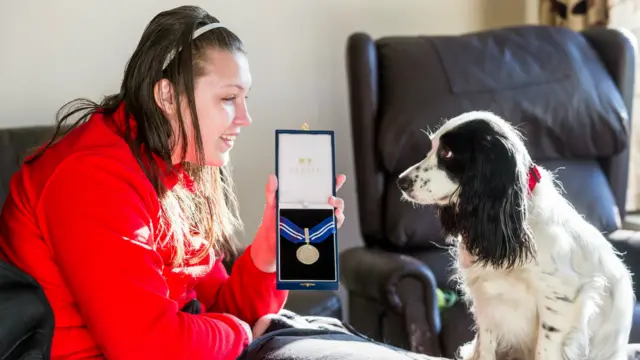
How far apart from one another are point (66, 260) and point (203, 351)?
275 millimetres

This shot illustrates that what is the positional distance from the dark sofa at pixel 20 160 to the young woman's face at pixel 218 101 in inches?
30.4

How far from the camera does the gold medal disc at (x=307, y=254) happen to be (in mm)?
1349

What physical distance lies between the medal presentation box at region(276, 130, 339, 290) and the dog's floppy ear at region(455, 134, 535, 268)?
31cm

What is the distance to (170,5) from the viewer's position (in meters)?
2.48

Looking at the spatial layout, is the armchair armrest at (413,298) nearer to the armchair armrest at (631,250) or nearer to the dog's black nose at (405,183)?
the dog's black nose at (405,183)

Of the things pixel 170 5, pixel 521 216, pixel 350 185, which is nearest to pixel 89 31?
pixel 170 5

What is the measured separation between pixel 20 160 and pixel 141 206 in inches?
35.3

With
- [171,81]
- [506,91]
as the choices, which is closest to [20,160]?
[171,81]

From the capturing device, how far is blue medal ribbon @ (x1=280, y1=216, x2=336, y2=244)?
1.36 m

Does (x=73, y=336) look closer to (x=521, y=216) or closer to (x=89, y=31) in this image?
(x=521, y=216)

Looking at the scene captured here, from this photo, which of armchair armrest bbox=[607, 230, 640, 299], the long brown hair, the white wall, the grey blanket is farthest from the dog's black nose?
the white wall

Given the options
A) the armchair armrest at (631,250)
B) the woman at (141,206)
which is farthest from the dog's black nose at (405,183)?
the armchair armrest at (631,250)

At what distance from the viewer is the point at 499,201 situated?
1455 mm

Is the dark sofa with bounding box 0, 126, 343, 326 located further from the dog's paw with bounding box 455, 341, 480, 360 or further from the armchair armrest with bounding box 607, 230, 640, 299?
the armchair armrest with bounding box 607, 230, 640, 299
